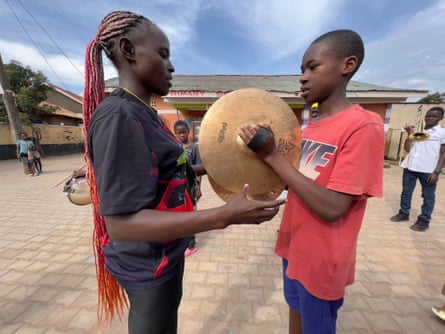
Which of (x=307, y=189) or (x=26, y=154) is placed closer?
(x=307, y=189)

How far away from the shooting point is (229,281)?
8.11 ft

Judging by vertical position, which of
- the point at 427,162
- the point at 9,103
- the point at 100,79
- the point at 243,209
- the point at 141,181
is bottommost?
the point at 427,162

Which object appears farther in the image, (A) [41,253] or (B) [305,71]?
(A) [41,253]

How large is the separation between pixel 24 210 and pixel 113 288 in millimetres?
4970

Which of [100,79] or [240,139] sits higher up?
[100,79]

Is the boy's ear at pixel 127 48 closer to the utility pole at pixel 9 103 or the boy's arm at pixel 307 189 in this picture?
the boy's arm at pixel 307 189

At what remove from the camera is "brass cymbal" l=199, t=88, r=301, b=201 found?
976 mm

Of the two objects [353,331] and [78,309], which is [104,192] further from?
[353,331]

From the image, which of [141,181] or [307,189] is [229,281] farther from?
[141,181]

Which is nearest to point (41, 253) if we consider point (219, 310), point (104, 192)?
point (219, 310)

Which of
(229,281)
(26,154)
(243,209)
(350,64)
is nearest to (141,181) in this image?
(243,209)

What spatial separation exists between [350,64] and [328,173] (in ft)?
1.88

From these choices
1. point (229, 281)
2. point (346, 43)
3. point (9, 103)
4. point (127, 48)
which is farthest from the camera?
point (9, 103)

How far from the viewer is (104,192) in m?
0.72
